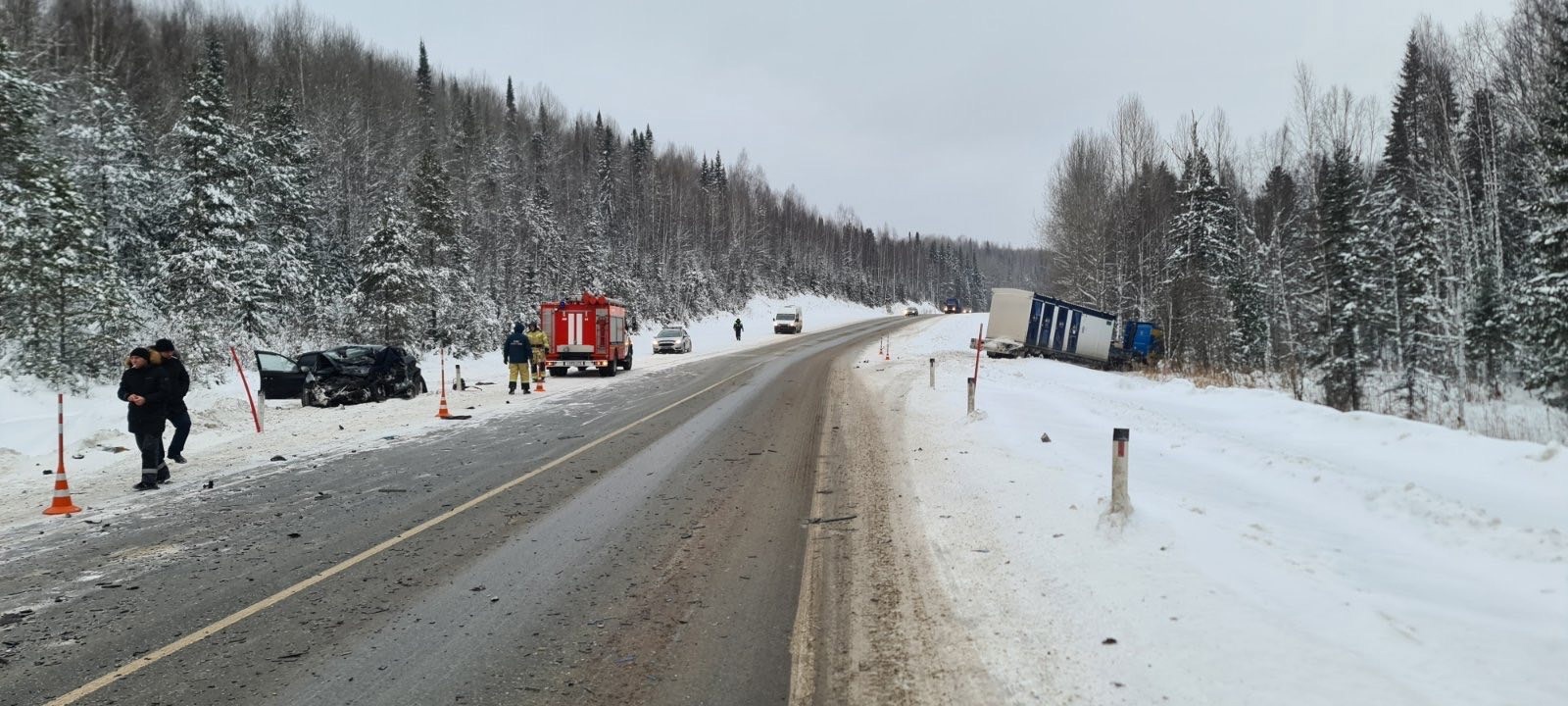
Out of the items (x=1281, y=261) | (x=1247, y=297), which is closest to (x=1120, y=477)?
(x=1247, y=297)

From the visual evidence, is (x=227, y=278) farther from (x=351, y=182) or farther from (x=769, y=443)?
(x=769, y=443)

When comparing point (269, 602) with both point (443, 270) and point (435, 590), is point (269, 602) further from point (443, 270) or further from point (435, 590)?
point (443, 270)

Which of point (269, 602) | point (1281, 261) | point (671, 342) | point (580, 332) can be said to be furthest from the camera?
point (1281, 261)

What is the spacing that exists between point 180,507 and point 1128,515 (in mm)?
9184

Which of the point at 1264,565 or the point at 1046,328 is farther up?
the point at 1046,328

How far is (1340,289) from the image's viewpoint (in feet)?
95.9

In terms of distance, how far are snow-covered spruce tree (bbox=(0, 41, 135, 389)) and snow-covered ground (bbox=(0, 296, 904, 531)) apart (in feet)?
4.25

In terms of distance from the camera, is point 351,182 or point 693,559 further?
point 351,182

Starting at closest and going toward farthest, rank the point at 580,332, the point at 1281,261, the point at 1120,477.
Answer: the point at 1120,477 < the point at 580,332 < the point at 1281,261

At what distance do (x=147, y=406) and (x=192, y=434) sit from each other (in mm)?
4384

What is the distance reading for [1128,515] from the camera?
6.04 m

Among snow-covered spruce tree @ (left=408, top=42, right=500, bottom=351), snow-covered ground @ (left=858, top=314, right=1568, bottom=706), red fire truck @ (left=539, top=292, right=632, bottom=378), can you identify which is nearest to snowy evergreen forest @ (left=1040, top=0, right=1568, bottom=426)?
snow-covered ground @ (left=858, top=314, right=1568, bottom=706)

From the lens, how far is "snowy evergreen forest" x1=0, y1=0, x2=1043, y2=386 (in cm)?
1739

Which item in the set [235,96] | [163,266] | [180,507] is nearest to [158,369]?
[180,507]
